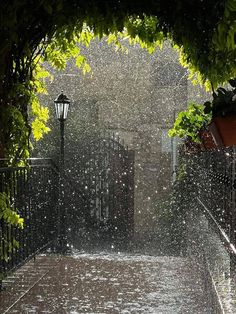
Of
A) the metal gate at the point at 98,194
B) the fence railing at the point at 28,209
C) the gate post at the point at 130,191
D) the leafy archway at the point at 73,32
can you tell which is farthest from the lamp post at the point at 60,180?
the gate post at the point at 130,191

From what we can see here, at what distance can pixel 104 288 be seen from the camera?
18.0ft

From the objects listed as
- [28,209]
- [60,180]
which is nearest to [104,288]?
[28,209]

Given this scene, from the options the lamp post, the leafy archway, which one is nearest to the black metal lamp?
the lamp post

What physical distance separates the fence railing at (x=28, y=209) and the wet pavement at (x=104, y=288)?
0.23 meters

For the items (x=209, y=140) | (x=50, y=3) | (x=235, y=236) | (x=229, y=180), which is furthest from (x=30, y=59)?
(x=235, y=236)

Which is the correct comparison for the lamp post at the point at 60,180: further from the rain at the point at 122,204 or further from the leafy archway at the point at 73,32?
the leafy archway at the point at 73,32

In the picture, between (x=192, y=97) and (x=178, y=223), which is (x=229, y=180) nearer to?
(x=178, y=223)

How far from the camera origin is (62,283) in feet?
18.8

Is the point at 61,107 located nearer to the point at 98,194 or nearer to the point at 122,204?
the point at 98,194

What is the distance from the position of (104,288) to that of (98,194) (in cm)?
868

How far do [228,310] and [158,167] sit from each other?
13472mm

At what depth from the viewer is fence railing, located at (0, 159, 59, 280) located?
5352 mm

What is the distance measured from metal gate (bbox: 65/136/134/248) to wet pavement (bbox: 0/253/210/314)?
6.60 meters

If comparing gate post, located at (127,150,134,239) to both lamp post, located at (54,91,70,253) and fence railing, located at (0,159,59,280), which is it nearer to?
lamp post, located at (54,91,70,253)
